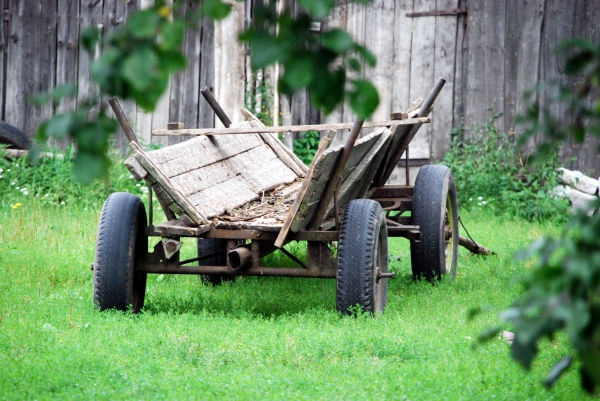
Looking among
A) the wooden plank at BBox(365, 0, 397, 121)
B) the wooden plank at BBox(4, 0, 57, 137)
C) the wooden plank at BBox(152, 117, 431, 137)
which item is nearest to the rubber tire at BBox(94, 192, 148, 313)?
the wooden plank at BBox(152, 117, 431, 137)

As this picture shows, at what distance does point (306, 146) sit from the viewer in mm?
9141

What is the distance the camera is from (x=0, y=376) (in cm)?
339

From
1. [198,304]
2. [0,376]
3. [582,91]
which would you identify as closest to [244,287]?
[198,304]

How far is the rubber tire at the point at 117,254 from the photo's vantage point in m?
4.38

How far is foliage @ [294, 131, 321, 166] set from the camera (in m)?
9.11

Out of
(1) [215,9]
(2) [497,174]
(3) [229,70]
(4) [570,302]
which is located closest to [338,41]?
(1) [215,9]

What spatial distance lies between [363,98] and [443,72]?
25.0ft

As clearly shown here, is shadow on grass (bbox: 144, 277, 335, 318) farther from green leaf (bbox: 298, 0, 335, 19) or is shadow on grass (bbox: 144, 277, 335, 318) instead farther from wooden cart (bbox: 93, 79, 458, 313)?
green leaf (bbox: 298, 0, 335, 19)

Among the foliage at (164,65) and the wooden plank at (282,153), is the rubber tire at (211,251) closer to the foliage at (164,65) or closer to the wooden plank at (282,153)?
the wooden plank at (282,153)

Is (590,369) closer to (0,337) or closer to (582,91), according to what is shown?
(582,91)

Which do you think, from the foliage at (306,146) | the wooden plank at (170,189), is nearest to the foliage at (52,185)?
the foliage at (306,146)

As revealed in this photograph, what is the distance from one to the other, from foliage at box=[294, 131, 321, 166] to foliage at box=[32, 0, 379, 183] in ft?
24.6

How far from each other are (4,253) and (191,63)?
3.93m

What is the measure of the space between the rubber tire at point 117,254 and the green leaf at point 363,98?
121 inches
